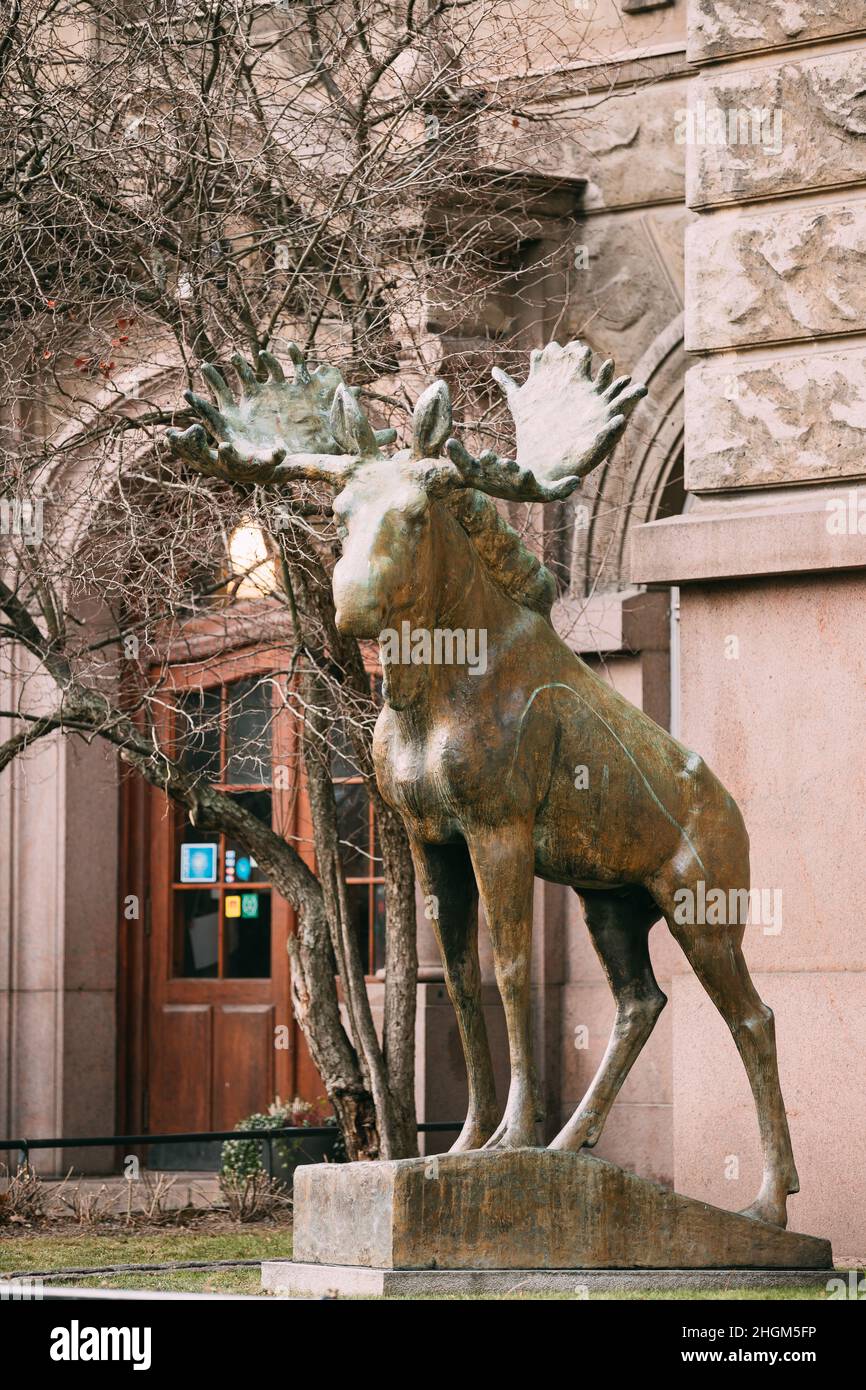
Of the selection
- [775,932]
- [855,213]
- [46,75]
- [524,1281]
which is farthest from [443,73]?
[524,1281]

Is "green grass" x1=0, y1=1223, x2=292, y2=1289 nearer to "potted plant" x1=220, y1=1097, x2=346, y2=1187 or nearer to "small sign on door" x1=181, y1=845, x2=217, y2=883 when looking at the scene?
"potted plant" x1=220, y1=1097, x2=346, y2=1187

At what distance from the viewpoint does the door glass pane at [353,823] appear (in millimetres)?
14383

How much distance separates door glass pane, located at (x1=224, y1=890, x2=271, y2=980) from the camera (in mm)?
15219

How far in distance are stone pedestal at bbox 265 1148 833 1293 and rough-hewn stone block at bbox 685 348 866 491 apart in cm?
385

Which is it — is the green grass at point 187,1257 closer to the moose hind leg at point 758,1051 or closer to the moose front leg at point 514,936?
the moose hind leg at point 758,1051

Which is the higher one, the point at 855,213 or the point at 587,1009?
the point at 855,213

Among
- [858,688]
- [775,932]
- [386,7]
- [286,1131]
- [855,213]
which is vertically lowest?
[286,1131]

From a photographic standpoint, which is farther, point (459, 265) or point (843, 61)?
point (459, 265)

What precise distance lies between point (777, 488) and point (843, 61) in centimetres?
189

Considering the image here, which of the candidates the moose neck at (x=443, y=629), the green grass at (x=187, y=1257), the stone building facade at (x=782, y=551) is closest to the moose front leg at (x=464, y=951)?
the moose neck at (x=443, y=629)

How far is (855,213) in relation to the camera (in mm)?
9547

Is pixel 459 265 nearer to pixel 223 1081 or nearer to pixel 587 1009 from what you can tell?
pixel 587 1009

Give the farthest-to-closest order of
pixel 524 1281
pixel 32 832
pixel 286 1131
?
pixel 32 832
pixel 286 1131
pixel 524 1281

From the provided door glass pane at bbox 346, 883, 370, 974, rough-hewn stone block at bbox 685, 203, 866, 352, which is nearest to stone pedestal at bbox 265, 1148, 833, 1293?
rough-hewn stone block at bbox 685, 203, 866, 352
